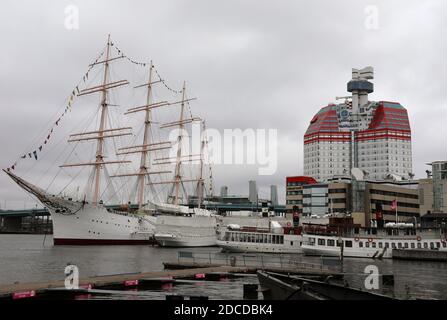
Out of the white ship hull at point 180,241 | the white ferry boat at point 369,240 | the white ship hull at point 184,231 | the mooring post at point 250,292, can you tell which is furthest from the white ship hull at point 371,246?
the mooring post at point 250,292

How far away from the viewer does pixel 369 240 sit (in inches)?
2766

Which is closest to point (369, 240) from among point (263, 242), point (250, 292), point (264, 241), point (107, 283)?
point (264, 241)

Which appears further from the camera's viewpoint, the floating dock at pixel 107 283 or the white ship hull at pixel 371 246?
the white ship hull at pixel 371 246

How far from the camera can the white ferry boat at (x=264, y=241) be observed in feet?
259

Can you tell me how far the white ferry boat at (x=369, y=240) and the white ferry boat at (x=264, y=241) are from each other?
181 inches

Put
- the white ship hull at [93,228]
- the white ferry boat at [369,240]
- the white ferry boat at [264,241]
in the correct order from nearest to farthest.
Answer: the white ferry boat at [369,240]
the white ferry boat at [264,241]
the white ship hull at [93,228]

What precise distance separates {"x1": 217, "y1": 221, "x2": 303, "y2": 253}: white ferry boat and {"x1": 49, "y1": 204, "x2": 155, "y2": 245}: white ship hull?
89.8ft

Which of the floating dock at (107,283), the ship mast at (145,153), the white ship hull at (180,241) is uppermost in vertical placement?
the ship mast at (145,153)

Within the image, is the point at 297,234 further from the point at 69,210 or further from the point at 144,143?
the point at 144,143

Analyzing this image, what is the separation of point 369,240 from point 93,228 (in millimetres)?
53333

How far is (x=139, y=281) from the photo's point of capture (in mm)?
30938

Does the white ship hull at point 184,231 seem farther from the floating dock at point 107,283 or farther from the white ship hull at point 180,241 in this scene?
the floating dock at point 107,283
